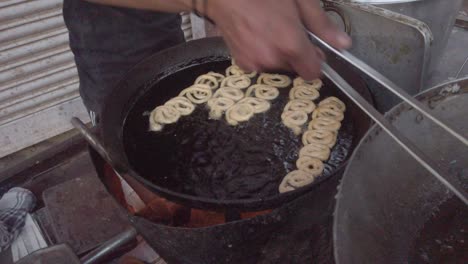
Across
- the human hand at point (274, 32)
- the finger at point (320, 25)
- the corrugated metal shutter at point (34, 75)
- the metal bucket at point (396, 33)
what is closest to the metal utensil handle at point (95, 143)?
the human hand at point (274, 32)

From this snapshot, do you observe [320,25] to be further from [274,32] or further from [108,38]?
[108,38]

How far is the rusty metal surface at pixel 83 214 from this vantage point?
279 cm

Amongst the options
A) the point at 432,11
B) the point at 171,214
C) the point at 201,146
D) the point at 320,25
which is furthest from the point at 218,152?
the point at 432,11

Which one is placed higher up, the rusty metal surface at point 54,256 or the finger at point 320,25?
the finger at point 320,25

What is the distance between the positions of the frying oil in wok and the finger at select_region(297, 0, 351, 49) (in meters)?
0.67

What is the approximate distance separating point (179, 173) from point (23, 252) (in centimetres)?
162

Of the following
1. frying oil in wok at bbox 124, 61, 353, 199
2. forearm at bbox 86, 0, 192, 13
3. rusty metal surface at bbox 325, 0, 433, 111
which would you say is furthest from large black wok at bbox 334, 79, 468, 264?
forearm at bbox 86, 0, 192, 13

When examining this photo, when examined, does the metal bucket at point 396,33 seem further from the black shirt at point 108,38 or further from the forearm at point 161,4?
the black shirt at point 108,38

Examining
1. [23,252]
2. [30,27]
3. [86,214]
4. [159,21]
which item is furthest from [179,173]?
[30,27]

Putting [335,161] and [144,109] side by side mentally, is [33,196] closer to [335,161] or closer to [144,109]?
[144,109]

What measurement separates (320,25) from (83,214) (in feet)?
7.72

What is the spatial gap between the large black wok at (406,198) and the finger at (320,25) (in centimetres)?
34

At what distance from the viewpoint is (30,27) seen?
11.7 feet

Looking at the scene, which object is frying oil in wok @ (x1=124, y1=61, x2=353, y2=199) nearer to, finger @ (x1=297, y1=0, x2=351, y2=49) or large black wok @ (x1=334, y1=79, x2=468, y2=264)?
large black wok @ (x1=334, y1=79, x2=468, y2=264)
